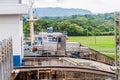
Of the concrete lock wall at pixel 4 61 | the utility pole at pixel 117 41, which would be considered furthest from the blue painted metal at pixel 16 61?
the utility pole at pixel 117 41

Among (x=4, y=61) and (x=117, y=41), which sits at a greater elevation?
(x=117, y=41)

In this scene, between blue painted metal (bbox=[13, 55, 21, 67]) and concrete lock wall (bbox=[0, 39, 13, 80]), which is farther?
blue painted metal (bbox=[13, 55, 21, 67])

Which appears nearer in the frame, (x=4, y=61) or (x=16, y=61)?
(x=4, y=61)

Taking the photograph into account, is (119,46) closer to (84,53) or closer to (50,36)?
(84,53)

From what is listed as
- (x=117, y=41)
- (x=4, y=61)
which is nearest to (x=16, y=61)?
(x=117, y=41)

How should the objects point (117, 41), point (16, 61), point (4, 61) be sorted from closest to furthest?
point (4, 61)
point (117, 41)
point (16, 61)

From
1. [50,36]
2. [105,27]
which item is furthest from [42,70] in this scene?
[105,27]

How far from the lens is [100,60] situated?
16344mm

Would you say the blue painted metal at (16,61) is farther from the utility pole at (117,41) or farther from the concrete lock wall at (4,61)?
the utility pole at (117,41)

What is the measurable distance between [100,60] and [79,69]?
5.16 metres

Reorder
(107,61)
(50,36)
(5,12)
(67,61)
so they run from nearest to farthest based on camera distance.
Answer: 1. (5,12)
2. (67,61)
3. (107,61)
4. (50,36)

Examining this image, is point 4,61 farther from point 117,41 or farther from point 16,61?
point 117,41

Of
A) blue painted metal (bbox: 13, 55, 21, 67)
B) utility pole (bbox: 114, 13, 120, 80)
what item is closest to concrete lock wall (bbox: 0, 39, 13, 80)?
blue painted metal (bbox: 13, 55, 21, 67)

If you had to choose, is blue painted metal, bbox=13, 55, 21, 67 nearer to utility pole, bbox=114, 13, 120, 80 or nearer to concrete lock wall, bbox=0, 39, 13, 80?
concrete lock wall, bbox=0, 39, 13, 80
